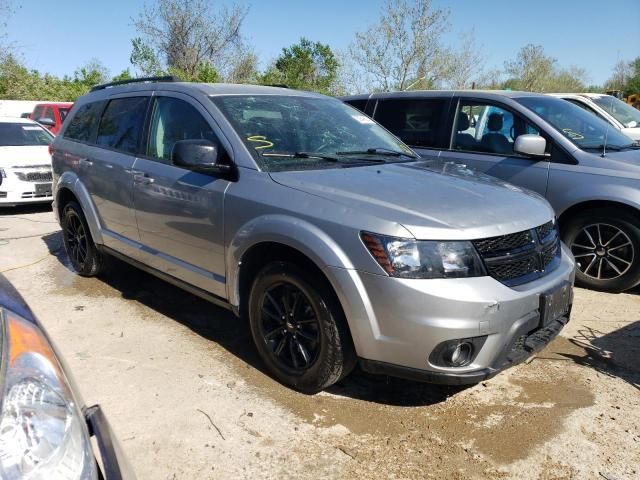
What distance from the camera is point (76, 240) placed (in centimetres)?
545

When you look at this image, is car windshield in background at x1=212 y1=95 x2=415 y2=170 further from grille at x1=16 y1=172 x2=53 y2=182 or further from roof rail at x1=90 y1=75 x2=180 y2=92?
grille at x1=16 y1=172 x2=53 y2=182

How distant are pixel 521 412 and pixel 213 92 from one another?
285 centimetres

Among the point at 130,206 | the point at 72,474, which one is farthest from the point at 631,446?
the point at 130,206

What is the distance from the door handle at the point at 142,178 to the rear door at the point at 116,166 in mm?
87

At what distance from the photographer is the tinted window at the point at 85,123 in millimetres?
5062

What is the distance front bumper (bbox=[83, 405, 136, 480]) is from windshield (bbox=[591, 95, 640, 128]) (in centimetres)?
955

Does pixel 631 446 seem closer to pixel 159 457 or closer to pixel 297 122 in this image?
pixel 159 457

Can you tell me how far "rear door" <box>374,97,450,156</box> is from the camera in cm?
583

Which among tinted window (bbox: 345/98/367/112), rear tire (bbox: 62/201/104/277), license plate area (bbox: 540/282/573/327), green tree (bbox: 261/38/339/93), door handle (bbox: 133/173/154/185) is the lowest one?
rear tire (bbox: 62/201/104/277)

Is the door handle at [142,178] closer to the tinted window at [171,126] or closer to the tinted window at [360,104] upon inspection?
the tinted window at [171,126]

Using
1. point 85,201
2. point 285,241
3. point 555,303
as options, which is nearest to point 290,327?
point 285,241

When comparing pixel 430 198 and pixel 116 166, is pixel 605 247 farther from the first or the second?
pixel 116 166

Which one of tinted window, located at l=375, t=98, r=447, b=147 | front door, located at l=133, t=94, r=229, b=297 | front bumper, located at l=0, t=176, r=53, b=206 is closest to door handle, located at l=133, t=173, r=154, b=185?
front door, located at l=133, t=94, r=229, b=297

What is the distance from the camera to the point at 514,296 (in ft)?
8.86
